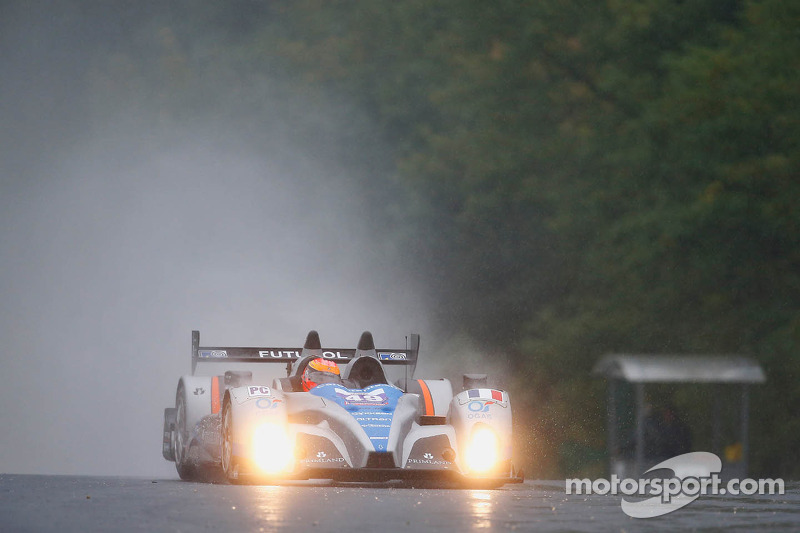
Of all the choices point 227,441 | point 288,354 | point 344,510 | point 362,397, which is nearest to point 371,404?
point 362,397

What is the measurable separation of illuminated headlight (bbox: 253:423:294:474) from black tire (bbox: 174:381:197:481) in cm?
285

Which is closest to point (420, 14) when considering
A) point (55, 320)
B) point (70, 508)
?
point (55, 320)

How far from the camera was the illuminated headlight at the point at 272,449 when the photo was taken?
14773 millimetres

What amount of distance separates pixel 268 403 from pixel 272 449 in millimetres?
475

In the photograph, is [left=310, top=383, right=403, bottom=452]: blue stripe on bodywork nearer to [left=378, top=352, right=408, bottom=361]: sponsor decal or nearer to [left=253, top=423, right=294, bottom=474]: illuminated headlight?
[left=253, top=423, right=294, bottom=474]: illuminated headlight

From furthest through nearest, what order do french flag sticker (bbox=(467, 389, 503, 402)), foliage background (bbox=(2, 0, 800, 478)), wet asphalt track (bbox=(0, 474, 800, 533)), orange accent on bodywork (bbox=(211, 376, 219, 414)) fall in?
1. foliage background (bbox=(2, 0, 800, 478))
2. orange accent on bodywork (bbox=(211, 376, 219, 414))
3. french flag sticker (bbox=(467, 389, 503, 402))
4. wet asphalt track (bbox=(0, 474, 800, 533))

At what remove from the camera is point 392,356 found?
1856cm

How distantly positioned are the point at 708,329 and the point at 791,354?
6.35 feet

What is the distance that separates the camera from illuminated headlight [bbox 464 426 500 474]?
1502cm

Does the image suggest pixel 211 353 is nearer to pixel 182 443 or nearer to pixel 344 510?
pixel 182 443

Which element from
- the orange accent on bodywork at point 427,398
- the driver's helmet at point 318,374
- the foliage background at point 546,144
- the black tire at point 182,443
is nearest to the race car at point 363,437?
the driver's helmet at point 318,374

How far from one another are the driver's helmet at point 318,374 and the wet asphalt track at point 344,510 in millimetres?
2417

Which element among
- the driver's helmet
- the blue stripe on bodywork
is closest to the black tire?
the driver's helmet

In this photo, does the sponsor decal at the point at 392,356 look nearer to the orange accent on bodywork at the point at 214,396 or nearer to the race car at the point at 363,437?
the orange accent on bodywork at the point at 214,396
